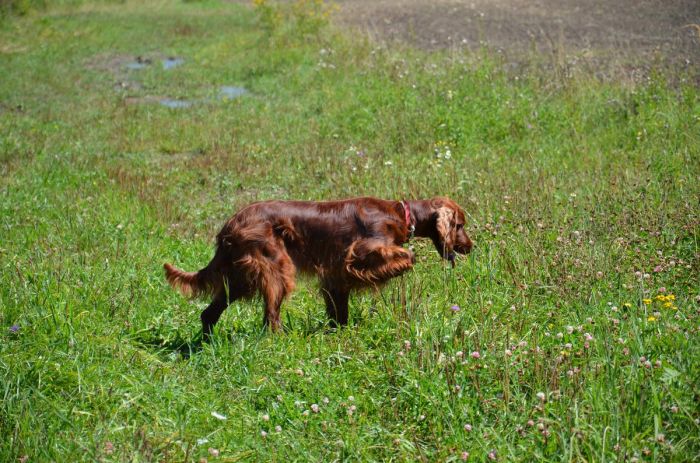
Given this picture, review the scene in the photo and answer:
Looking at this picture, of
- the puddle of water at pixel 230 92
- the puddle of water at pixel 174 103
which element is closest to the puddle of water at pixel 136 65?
the puddle of water at pixel 230 92

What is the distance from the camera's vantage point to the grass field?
9.44ft

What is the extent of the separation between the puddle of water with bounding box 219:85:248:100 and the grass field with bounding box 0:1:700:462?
1.48 metres

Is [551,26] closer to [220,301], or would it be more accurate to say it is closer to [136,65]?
[136,65]

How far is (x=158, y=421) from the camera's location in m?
3.00

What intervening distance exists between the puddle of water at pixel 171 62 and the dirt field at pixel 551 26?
383 centimetres

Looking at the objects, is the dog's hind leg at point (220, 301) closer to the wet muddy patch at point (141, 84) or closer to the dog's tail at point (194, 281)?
the dog's tail at point (194, 281)

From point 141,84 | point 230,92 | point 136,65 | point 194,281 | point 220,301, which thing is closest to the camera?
point 220,301

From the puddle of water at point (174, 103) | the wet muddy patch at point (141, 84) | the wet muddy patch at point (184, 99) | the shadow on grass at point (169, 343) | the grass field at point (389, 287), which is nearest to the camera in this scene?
the grass field at point (389, 287)

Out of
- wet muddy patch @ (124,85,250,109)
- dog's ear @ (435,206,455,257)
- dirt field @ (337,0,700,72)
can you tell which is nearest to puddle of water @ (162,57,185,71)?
wet muddy patch @ (124,85,250,109)

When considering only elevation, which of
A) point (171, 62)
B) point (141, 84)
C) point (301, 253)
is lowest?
point (171, 62)

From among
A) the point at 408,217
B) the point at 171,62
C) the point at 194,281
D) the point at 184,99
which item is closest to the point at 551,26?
the point at 184,99

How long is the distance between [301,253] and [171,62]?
12.6 metres

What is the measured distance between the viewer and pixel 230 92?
40.4ft

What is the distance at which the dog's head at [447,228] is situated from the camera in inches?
174
